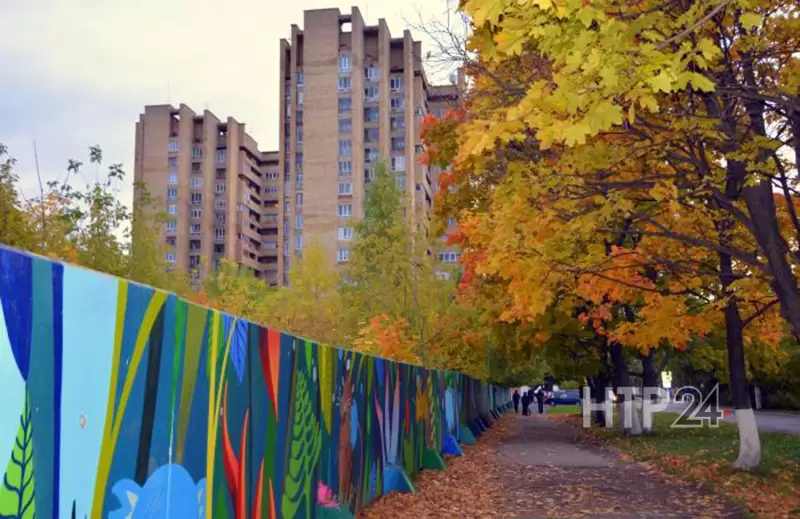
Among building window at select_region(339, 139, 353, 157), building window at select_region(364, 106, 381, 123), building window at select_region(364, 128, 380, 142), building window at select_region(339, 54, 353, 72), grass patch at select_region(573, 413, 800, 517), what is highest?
building window at select_region(339, 54, 353, 72)

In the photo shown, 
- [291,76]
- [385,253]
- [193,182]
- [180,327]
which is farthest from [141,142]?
[180,327]

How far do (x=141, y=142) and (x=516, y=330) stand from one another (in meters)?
87.0

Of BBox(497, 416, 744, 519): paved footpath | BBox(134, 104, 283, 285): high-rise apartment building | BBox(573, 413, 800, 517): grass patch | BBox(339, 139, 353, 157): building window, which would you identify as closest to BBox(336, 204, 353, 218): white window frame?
BBox(339, 139, 353, 157): building window

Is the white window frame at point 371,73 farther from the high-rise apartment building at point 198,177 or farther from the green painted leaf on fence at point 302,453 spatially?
the green painted leaf on fence at point 302,453

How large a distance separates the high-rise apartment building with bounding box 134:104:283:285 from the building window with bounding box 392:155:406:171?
2197 centimetres

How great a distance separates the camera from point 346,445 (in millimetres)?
9195

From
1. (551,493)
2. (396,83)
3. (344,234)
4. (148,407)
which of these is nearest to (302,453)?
(148,407)

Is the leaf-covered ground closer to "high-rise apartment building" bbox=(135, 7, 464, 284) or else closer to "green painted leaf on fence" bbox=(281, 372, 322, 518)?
"green painted leaf on fence" bbox=(281, 372, 322, 518)

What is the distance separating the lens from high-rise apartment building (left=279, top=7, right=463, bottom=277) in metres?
78.5

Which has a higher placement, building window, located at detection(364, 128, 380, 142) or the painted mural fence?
building window, located at detection(364, 128, 380, 142)

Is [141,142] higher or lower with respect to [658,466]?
higher

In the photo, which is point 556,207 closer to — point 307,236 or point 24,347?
point 24,347

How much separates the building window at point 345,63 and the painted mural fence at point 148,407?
240ft

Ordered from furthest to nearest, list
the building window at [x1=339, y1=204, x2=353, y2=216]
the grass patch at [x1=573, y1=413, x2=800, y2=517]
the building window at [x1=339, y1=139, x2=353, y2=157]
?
the building window at [x1=339, y1=139, x2=353, y2=157] < the building window at [x1=339, y1=204, x2=353, y2=216] < the grass patch at [x1=573, y1=413, x2=800, y2=517]
